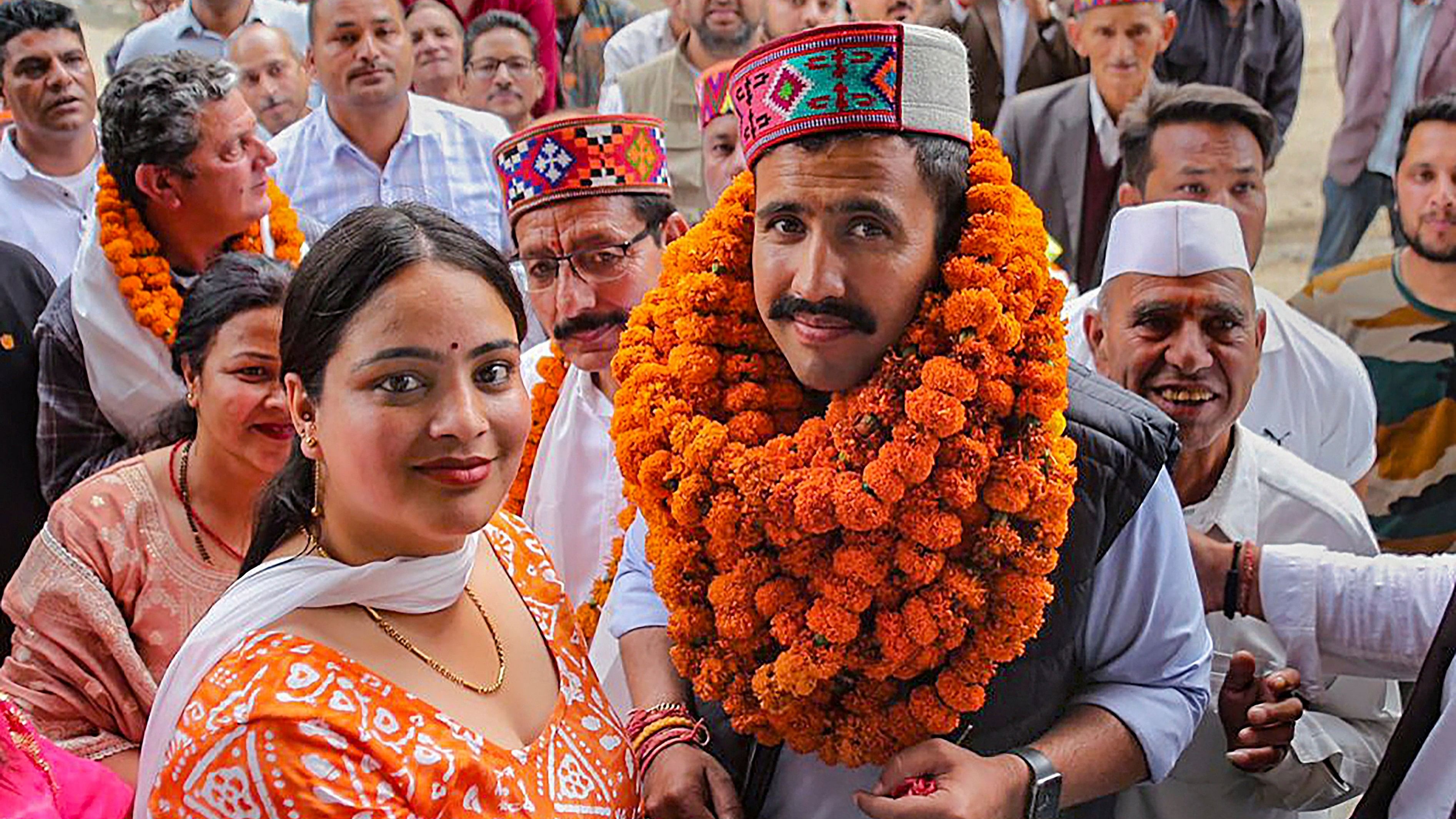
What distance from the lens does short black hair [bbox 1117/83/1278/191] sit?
416cm

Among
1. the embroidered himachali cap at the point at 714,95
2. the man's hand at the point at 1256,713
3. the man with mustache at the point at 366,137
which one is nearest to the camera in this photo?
the man's hand at the point at 1256,713

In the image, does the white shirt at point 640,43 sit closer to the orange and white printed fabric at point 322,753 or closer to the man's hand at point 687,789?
the man's hand at point 687,789

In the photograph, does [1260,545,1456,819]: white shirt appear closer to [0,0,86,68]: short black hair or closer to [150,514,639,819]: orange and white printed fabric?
[150,514,639,819]: orange and white printed fabric

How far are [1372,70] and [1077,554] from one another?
603cm

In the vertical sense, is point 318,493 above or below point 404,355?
below

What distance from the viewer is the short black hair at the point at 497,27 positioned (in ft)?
22.1

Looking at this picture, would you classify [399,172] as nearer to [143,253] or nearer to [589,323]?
[143,253]

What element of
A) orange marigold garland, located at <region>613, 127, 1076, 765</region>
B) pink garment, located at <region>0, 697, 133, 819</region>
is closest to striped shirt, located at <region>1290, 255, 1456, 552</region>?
orange marigold garland, located at <region>613, 127, 1076, 765</region>

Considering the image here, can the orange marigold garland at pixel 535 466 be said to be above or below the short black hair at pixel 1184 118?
below

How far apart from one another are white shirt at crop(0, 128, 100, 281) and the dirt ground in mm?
5353

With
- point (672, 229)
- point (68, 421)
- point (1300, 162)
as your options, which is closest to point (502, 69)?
point (68, 421)

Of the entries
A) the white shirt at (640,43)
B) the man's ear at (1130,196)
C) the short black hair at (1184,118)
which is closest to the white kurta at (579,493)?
the man's ear at (1130,196)

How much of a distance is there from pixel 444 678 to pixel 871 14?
525cm

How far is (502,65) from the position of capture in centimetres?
664
